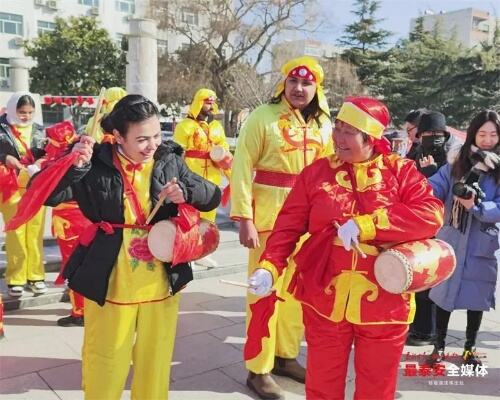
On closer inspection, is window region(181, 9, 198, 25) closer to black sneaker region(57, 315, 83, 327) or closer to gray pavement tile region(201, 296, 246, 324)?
gray pavement tile region(201, 296, 246, 324)

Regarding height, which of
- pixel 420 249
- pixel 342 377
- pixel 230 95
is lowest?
pixel 342 377

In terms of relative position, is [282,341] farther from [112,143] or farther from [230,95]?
[230,95]

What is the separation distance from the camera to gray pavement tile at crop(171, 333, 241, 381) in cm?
343

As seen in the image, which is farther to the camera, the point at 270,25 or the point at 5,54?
the point at 5,54

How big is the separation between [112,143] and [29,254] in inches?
106

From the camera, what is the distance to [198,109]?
227 inches

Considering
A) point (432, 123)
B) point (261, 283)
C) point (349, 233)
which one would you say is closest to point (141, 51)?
point (432, 123)

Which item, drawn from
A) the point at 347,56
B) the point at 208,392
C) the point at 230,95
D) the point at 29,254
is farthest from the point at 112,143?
the point at 347,56

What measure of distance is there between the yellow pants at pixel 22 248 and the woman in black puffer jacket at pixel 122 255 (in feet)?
7.93

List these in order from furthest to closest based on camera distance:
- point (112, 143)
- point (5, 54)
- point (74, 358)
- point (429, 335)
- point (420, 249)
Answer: point (5, 54) < point (429, 335) < point (74, 358) < point (112, 143) < point (420, 249)

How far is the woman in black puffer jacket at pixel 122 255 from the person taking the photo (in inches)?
90.1

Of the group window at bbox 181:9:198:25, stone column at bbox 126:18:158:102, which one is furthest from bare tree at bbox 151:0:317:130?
stone column at bbox 126:18:158:102

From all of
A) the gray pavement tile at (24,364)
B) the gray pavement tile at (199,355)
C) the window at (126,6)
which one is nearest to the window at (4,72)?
the window at (126,6)

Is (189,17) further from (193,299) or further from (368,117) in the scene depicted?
(368,117)
